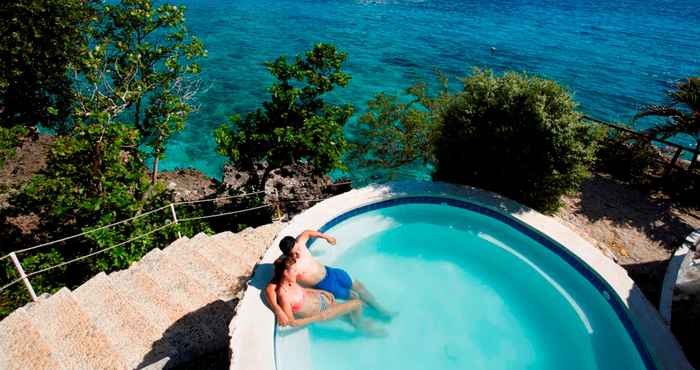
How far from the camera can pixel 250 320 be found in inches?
225

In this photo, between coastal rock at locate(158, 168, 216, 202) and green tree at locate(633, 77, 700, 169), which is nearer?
green tree at locate(633, 77, 700, 169)

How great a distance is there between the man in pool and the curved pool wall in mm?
220

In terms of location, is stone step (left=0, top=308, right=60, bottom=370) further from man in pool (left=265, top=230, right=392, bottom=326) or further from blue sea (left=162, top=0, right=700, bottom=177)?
blue sea (left=162, top=0, right=700, bottom=177)

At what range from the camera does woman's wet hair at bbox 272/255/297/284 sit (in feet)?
20.1

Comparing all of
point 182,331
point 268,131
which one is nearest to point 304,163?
point 268,131

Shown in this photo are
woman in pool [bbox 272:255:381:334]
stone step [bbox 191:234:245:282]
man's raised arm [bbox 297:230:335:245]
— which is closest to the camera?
woman in pool [bbox 272:255:381:334]

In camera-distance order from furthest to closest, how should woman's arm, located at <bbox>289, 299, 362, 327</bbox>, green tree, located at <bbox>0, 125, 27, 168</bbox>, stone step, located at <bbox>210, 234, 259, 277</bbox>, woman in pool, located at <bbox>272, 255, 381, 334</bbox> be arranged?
green tree, located at <bbox>0, 125, 27, 168</bbox>, stone step, located at <bbox>210, 234, 259, 277</bbox>, woman's arm, located at <bbox>289, 299, 362, 327</bbox>, woman in pool, located at <bbox>272, 255, 381, 334</bbox>

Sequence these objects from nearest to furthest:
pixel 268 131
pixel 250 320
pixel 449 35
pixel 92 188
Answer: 1. pixel 250 320
2. pixel 92 188
3. pixel 268 131
4. pixel 449 35

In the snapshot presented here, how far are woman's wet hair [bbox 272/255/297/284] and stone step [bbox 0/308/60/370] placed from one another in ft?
10.9

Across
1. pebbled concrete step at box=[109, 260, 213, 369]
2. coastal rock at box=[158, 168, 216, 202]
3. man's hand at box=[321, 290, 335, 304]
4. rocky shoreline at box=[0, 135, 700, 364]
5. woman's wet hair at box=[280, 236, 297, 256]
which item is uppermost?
woman's wet hair at box=[280, 236, 297, 256]

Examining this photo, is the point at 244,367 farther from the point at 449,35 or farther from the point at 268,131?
the point at 449,35

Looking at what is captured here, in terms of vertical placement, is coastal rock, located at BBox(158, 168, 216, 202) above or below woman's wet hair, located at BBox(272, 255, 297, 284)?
below

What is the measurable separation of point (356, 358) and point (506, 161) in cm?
544

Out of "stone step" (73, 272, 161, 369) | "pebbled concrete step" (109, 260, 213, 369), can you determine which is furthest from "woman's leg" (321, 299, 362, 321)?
"stone step" (73, 272, 161, 369)
